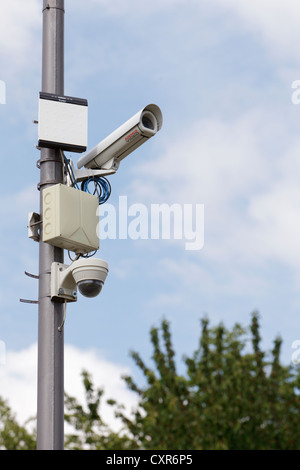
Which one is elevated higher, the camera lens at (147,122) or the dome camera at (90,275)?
the camera lens at (147,122)

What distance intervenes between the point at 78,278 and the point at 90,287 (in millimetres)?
129

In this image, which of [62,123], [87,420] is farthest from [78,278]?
[87,420]

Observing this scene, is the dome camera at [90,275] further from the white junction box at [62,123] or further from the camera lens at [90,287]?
the white junction box at [62,123]

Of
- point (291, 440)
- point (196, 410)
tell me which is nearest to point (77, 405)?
point (196, 410)

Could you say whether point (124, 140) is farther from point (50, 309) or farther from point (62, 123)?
point (50, 309)

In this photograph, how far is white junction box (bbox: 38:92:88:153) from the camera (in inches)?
280

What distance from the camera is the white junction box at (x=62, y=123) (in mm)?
7102

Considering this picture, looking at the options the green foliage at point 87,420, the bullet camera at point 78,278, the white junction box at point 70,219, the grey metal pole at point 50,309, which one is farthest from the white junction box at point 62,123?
the green foliage at point 87,420

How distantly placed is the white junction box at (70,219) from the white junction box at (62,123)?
0.49 m

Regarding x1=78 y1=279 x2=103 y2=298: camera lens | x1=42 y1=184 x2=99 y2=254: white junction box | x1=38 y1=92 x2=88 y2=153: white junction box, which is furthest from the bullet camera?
x1=38 y1=92 x2=88 y2=153: white junction box
